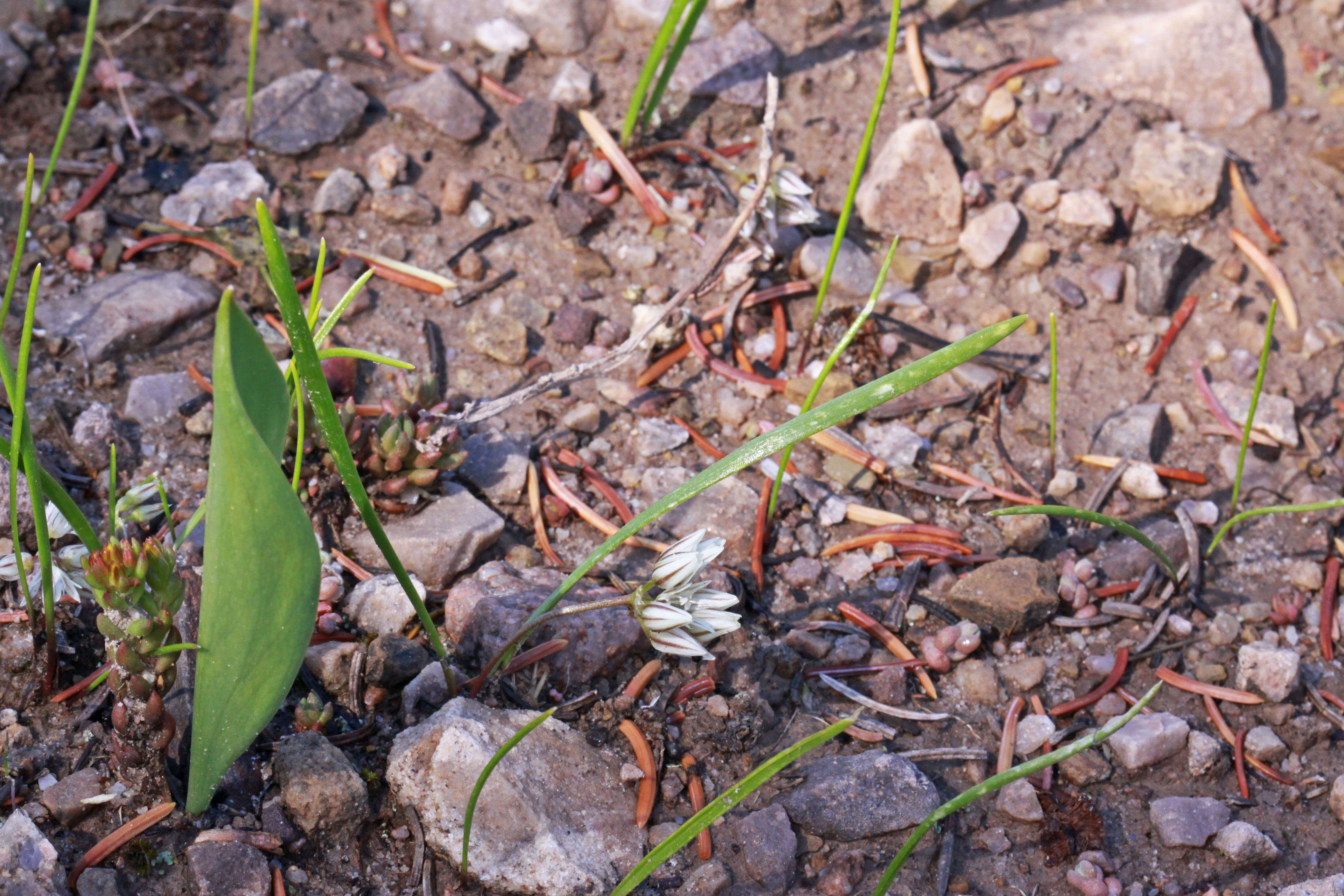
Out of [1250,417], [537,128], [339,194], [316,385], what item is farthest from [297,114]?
[1250,417]

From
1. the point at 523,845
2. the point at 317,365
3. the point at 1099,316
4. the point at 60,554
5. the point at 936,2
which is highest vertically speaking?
Result: the point at 936,2

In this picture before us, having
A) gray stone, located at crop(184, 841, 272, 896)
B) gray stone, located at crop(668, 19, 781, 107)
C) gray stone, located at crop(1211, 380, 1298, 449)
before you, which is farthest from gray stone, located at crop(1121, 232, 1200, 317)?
gray stone, located at crop(184, 841, 272, 896)

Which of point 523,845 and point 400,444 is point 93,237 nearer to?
point 400,444

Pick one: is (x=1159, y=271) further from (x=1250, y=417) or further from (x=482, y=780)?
(x=482, y=780)

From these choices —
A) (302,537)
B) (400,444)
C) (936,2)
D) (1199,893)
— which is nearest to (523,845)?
(302,537)

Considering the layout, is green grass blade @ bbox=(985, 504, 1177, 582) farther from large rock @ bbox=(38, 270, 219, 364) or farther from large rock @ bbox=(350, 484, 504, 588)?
large rock @ bbox=(38, 270, 219, 364)

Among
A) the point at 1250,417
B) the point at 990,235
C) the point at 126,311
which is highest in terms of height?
the point at 990,235

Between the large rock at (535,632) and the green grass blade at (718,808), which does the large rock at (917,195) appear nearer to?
the large rock at (535,632)
